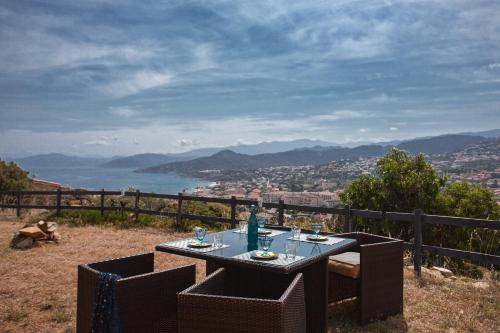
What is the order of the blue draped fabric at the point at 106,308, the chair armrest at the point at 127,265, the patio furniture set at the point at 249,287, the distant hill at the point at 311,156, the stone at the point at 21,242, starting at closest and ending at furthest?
the patio furniture set at the point at 249,287, the blue draped fabric at the point at 106,308, the chair armrest at the point at 127,265, the stone at the point at 21,242, the distant hill at the point at 311,156

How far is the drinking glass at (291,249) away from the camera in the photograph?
3.62 meters

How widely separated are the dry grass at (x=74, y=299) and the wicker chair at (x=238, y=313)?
5.35 feet

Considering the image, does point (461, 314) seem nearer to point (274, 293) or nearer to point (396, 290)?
point (396, 290)

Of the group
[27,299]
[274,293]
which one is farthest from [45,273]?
[274,293]

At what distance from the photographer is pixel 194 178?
240 feet

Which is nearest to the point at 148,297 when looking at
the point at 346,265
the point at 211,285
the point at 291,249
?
the point at 211,285

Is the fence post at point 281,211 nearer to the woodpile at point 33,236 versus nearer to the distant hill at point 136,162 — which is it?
the woodpile at point 33,236

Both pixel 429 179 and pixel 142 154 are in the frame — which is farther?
pixel 142 154

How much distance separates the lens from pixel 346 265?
14.4 ft

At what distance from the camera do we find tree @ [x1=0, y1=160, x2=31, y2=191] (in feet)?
50.8

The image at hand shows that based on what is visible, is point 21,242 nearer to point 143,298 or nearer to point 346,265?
point 143,298

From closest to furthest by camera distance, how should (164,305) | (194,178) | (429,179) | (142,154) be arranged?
(164,305) < (429,179) < (194,178) < (142,154)

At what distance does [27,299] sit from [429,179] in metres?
6.97

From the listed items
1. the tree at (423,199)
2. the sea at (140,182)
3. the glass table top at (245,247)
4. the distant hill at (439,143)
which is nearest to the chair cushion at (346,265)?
the glass table top at (245,247)
